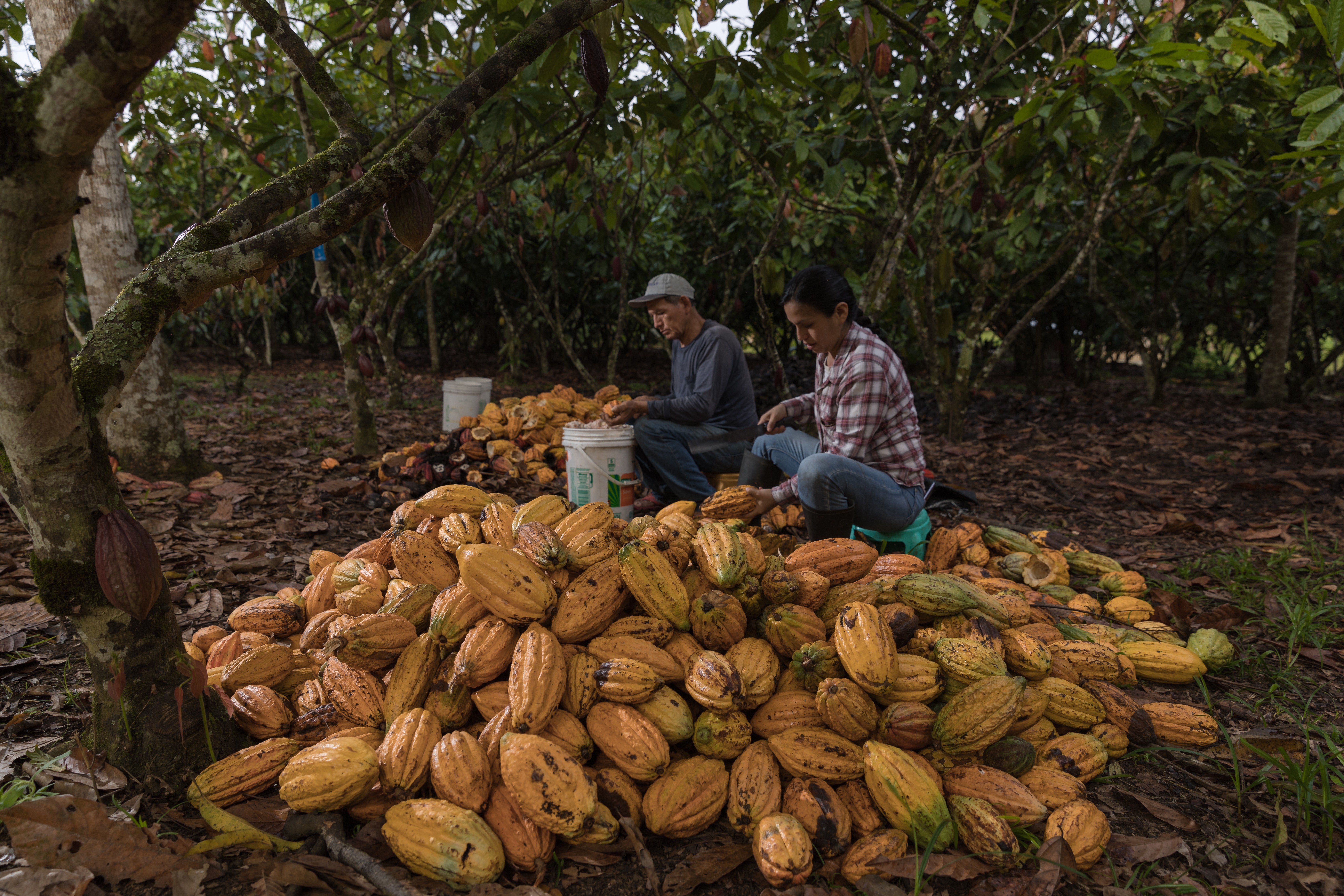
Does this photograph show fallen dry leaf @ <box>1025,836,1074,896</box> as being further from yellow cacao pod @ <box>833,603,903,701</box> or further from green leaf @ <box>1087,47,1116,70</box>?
green leaf @ <box>1087,47,1116,70</box>

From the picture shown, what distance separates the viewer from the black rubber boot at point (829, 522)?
2.81 m

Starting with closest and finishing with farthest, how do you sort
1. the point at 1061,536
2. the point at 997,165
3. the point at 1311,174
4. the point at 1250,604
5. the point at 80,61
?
the point at 80,61 < the point at 1250,604 < the point at 1061,536 < the point at 1311,174 < the point at 997,165

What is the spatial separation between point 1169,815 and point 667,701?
1126 millimetres

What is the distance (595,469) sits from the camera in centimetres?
365

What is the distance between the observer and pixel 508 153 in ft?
19.3

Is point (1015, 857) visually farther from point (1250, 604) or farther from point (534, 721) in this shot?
point (1250, 604)

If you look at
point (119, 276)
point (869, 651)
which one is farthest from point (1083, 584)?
point (119, 276)

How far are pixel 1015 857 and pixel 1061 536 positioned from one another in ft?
7.20

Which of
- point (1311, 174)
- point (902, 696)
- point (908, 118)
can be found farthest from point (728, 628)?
point (1311, 174)

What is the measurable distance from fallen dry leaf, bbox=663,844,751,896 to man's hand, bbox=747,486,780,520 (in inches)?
58.8

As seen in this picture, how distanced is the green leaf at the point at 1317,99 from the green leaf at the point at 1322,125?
0.09 ft

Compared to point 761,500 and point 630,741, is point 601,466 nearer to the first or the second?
point 761,500

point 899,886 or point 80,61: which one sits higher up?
point 80,61

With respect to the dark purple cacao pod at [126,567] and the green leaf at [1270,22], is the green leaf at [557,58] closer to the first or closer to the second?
the dark purple cacao pod at [126,567]
